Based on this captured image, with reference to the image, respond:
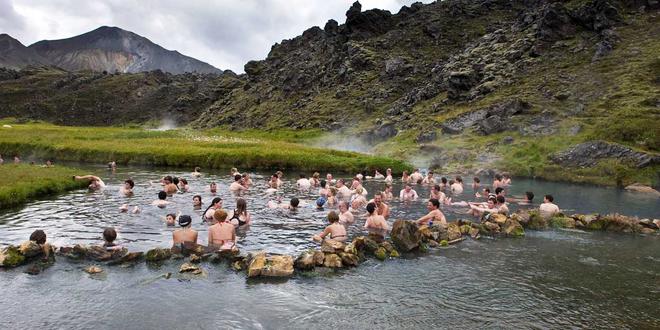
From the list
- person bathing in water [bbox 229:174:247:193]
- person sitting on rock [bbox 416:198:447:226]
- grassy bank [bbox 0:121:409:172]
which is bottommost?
person sitting on rock [bbox 416:198:447:226]

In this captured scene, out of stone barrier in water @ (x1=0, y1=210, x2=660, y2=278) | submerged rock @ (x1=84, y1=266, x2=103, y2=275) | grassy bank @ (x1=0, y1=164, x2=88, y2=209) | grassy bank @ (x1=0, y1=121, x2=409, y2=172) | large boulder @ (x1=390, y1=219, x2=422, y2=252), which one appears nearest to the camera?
submerged rock @ (x1=84, y1=266, x2=103, y2=275)

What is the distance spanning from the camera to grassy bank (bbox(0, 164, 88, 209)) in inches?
1228

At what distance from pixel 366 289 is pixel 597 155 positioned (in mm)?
51589

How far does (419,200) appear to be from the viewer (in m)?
38.3

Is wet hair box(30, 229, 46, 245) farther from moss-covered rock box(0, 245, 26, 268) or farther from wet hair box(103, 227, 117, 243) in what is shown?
wet hair box(103, 227, 117, 243)

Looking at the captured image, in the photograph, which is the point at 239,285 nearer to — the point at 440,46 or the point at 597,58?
the point at 597,58

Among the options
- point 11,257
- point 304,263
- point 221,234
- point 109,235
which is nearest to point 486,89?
point 221,234

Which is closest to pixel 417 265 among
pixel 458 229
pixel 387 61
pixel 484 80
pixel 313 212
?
pixel 458 229

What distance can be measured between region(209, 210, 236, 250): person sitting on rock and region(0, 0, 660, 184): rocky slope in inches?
1859

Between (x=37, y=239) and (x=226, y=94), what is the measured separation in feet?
587

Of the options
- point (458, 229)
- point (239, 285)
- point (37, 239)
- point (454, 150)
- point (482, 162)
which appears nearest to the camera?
point (239, 285)

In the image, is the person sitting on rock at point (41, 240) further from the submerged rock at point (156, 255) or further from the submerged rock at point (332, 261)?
the submerged rock at point (332, 261)

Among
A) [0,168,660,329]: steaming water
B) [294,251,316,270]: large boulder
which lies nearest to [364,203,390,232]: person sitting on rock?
[0,168,660,329]: steaming water

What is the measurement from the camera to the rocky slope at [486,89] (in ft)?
211
